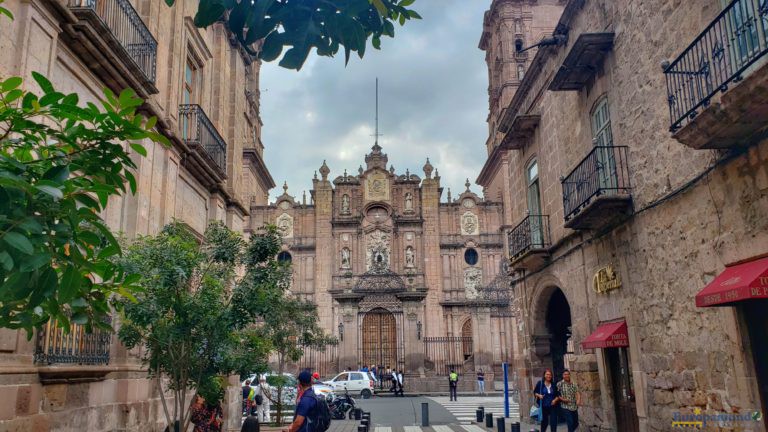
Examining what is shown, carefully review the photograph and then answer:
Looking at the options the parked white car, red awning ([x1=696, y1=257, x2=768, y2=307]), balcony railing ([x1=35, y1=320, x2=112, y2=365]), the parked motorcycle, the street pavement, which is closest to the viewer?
red awning ([x1=696, y1=257, x2=768, y2=307])

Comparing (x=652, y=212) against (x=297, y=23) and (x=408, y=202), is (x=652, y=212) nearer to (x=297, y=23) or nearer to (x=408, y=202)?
(x=297, y=23)

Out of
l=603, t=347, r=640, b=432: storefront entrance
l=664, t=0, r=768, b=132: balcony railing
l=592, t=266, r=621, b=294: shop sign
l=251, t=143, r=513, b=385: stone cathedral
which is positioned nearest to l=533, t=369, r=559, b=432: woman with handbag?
l=603, t=347, r=640, b=432: storefront entrance

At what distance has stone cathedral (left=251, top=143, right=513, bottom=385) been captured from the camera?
38438 millimetres

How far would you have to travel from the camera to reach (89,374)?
816cm

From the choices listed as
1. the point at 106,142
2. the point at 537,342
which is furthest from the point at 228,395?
the point at 106,142

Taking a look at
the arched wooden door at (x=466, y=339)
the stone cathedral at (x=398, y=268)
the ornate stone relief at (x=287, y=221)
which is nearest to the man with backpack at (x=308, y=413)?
the stone cathedral at (x=398, y=268)

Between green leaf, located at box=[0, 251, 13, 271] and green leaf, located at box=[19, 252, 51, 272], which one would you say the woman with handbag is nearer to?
green leaf, located at box=[19, 252, 51, 272]

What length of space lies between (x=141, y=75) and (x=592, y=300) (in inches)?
373

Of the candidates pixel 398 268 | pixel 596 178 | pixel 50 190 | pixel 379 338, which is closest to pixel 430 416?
pixel 596 178

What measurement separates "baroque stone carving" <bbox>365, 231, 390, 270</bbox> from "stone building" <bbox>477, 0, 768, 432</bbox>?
25.2 meters

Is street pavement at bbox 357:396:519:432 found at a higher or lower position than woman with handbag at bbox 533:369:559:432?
lower

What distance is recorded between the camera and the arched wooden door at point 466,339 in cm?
3938

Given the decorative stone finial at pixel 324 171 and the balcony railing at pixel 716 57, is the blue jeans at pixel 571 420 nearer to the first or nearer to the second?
the balcony railing at pixel 716 57

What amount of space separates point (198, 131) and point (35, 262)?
1099cm
